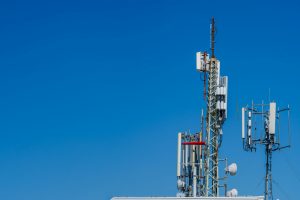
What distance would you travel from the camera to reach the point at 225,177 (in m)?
64.6

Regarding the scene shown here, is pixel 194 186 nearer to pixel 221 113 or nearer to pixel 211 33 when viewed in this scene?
pixel 221 113

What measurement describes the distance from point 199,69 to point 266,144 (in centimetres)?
1124

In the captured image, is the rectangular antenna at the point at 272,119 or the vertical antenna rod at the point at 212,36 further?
the vertical antenna rod at the point at 212,36

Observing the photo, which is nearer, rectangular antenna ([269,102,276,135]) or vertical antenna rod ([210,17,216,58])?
rectangular antenna ([269,102,276,135])

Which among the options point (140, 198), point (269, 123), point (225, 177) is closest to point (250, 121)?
point (269, 123)

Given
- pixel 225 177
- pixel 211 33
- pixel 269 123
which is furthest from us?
pixel 211 33

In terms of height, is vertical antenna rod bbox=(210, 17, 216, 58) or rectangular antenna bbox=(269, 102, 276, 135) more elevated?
vertical antenna rod bbox=(210, 17, 216, 58)

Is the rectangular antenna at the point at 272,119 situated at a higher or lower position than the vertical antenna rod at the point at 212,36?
lower

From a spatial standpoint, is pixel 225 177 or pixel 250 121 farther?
pixel 225 177

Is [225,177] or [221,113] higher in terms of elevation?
[221,113]

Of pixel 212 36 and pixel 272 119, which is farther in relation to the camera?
pixel 212 36

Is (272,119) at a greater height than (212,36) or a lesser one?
lesser

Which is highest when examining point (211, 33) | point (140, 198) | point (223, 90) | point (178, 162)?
point (211, 33)

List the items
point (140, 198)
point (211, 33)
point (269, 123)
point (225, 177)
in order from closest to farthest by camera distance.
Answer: point (140, 198)
point (269, 123)
point (225, 177)
point (211, 33)
